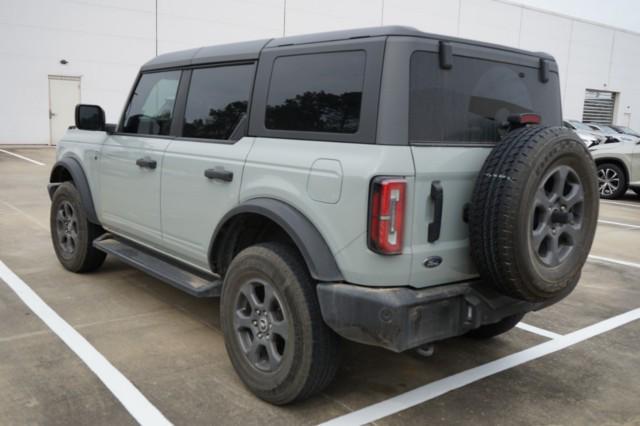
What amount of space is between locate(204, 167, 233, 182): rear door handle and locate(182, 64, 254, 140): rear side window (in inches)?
9.8

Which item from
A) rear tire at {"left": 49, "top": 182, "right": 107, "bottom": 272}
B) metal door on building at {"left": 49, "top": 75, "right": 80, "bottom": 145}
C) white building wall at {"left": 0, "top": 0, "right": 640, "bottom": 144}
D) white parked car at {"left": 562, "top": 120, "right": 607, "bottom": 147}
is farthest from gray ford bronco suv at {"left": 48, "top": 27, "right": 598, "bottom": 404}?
metal door on building at {"left": 49, "top": 75, "right": 80, "bottom": 145}

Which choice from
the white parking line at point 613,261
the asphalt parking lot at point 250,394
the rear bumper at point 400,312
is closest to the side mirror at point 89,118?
the asphalt parking lot at point 250,394

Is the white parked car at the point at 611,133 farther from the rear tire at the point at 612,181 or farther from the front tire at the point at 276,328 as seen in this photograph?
the front tire at the point at 276,328

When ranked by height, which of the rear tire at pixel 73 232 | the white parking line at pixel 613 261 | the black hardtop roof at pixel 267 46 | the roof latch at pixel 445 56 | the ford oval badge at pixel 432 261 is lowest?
the white parking line at pixel 613 261

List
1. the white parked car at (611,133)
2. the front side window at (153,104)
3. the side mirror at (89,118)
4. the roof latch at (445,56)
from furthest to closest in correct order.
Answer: the white parked car at (611,133)
the side mirror at (89,118)
the front side window at (153,104)
the roof latch at (445,56)

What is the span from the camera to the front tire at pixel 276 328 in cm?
289

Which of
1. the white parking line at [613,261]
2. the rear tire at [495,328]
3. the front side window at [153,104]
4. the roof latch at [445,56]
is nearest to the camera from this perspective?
the roof latch at [445,56]

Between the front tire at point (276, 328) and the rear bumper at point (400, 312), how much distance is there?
0.48ft

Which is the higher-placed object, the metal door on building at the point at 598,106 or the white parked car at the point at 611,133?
the metal door on building at the point at 598,106

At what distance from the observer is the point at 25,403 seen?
10.1 feet

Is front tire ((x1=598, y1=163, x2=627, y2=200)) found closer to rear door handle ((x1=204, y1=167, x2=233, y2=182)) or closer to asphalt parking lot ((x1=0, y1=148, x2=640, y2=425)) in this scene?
asphalt parking lot ((x1=0, y1=148, x2=640, y2=425))

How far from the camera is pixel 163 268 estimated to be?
4.11 meters

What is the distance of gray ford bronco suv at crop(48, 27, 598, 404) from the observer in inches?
106

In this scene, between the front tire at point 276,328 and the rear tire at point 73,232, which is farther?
the rear tire at point 73,232
